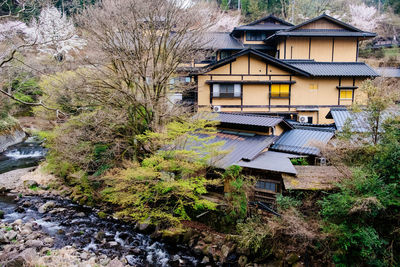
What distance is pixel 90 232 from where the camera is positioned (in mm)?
13852

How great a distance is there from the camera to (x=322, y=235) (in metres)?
9.11

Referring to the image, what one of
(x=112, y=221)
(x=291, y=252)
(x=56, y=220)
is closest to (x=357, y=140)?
(x=291, y=252)

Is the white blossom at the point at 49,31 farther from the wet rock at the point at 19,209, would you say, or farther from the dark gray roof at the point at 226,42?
the dark gray roof at the point at 226,42

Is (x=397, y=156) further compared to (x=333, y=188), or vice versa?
(x=333, y=188)

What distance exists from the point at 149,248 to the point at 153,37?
36.5ft

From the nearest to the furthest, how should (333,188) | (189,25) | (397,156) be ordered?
(397,156)
(333,188)
(189,25)

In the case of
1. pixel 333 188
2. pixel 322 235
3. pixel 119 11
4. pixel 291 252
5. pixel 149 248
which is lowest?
pixel 149 248

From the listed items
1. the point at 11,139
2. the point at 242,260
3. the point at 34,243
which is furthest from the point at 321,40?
the point at 11,139

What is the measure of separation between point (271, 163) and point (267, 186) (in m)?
1.06

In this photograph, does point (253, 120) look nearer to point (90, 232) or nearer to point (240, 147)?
point (240, 147)

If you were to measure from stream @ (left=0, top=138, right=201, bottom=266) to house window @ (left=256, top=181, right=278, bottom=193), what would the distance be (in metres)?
4.26

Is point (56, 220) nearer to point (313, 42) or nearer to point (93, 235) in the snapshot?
point (93, 235)

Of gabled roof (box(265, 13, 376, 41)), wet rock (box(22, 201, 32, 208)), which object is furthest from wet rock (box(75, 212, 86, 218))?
gabled roof (box(265, 13, 376, 41))

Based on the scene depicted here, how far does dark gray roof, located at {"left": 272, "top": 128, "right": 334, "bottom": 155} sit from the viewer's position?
1408cm
